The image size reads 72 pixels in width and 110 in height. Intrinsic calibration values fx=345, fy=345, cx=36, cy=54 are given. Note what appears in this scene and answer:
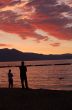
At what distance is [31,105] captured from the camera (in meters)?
19.3

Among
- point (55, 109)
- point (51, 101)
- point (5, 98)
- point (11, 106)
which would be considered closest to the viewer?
point (55, 109)

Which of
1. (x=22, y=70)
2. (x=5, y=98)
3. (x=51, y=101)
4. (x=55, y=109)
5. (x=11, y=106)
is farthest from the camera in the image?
(x=22, y=70)

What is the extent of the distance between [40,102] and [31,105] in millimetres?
1098

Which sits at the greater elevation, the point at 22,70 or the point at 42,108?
the point at 22,70

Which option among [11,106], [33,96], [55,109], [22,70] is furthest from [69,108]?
[22,70]

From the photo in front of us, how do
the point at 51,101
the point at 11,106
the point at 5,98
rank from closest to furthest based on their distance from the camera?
the point at 11,106
the point at 51,101
the point at 5,98

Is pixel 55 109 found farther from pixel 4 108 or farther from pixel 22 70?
pixel 22 70

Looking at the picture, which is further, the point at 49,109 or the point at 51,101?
the point at 51,101

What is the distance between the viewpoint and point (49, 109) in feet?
58.7

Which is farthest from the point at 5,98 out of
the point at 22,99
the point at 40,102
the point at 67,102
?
the point at 67,102

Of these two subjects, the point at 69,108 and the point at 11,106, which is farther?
A: the point at 11,106

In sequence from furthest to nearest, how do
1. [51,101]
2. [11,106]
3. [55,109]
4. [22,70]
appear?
[22,70]
[51,101]
[11,106]
[55,109]

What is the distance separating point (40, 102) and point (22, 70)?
24.6 ft

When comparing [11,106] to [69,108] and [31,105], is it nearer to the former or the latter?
[31,105]
